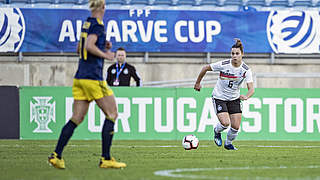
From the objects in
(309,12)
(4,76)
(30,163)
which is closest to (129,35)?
(4,76)

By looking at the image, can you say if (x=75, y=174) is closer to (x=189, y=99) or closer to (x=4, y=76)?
(x=189, y=99)

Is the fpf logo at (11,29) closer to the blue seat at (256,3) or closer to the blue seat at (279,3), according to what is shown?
the blue seat at (256,3)

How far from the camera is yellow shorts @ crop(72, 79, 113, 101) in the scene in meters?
7.55

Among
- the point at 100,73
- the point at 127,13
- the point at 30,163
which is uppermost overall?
the point at 127,13

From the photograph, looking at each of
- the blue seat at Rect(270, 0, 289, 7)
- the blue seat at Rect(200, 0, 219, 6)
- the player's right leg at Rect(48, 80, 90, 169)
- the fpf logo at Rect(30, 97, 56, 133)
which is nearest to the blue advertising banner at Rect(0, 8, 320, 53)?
the blue seat at Rect(200, 0, 219, 6)

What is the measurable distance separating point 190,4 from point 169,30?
1.39m

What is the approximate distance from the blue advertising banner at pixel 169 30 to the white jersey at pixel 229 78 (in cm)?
806

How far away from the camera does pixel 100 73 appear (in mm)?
7703

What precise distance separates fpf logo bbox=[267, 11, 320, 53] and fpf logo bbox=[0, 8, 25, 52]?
282 inches

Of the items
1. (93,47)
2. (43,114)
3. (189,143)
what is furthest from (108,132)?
(43,114)

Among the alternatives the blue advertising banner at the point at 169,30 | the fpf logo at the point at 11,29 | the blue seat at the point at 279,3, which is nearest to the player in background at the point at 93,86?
the blue advertising banner at the point at 169,30

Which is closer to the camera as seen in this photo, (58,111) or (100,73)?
(100,73)

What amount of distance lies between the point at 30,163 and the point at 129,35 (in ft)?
37.6

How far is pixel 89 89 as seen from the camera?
24.8 ft
